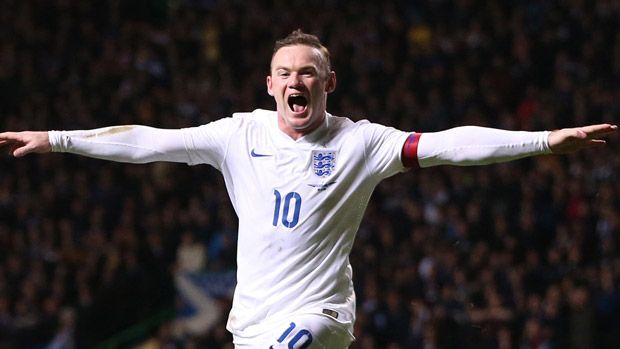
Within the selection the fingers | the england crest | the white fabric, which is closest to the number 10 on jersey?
the england crest

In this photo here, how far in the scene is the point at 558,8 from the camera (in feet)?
51.9

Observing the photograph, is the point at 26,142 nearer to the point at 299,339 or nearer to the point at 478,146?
the point at 299,339

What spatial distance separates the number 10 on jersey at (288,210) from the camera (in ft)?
18.2

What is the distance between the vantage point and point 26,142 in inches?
222

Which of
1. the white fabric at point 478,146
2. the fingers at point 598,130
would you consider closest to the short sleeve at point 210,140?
the white fabric at point 478,146

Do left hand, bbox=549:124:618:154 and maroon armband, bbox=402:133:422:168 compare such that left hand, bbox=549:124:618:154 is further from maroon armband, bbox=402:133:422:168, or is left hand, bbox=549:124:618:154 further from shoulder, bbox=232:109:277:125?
shoulder, bbox=232:109:277:125

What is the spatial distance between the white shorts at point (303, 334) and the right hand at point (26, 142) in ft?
4.73

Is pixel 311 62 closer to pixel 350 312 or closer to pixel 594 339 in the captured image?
pixel 350 312

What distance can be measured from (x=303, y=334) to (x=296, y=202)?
2.21 ft

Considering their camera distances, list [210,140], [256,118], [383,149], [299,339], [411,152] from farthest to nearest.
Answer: [256,118] → [210,140] → [383,149] → [411,152] → [299,339]

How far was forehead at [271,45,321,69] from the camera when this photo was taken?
567 centimetres

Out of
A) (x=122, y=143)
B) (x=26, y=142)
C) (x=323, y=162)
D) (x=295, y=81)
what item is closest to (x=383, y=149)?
(x=323, y=162)

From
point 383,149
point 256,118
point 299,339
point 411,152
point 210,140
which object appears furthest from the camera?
point 256,118

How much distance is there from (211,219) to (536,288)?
4.03 meters
